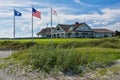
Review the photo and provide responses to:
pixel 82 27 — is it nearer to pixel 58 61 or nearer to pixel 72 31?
pixel 72 31

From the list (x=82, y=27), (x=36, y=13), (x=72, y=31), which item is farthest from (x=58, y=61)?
(x=82, y=27)

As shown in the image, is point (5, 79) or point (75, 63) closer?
point (5, 79)

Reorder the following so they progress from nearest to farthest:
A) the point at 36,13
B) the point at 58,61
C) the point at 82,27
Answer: the point at 58,61, the point at 36,13, the point at 82,27

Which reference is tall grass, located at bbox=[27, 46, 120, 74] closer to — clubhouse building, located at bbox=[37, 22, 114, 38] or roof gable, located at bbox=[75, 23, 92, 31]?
clubhouse building, located at bbox=[37, 22, 114, 38]

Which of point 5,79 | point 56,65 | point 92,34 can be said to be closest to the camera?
point 5,79

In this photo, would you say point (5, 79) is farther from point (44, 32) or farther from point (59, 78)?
point (44, 32)

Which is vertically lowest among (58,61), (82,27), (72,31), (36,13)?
(58,61)

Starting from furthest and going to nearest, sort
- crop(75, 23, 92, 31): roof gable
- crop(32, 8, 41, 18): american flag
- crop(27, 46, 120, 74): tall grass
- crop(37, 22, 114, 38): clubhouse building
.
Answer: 1. crop(75, 23, 92, 31): roof gable
2. crop(37, 22, 114, 38): clubhouse building
3. crop(32, 8, 41, 18): american flag
4. crop(27, 46, 120, 74): tall grass

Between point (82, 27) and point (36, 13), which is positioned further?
point (82, 27)

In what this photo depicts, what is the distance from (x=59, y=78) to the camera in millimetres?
12750

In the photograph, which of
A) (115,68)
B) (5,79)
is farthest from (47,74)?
(115,68)

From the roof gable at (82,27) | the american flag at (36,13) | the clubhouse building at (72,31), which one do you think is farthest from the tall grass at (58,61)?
the roof gable at (82,27)

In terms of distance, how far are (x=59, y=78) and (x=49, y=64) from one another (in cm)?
184

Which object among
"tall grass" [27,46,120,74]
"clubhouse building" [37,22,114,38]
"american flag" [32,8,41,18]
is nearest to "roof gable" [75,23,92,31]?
"clubhouse building" [37,22,114,38]
